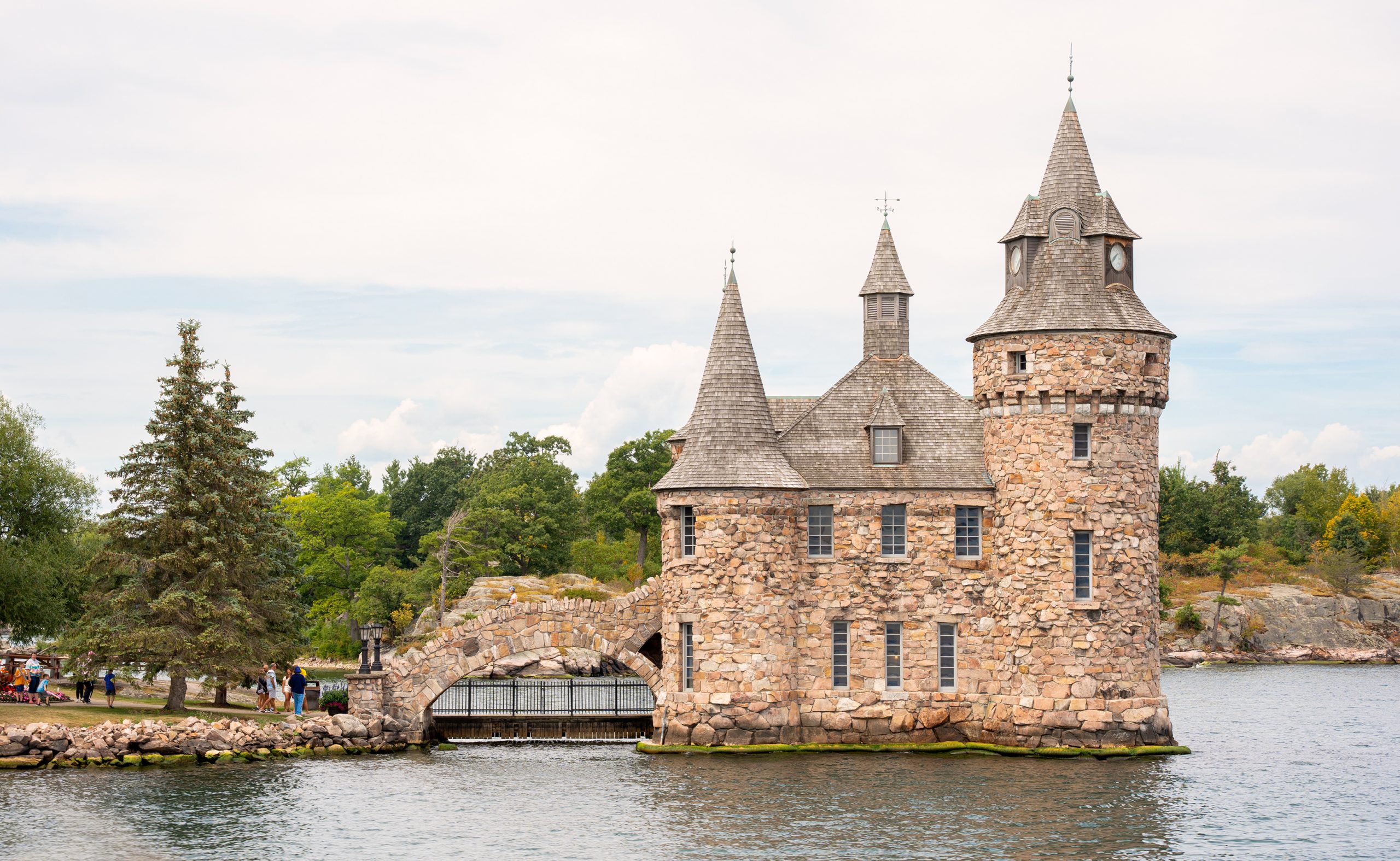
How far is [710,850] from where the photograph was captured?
2766 cm

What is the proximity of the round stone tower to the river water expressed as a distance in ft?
7.38

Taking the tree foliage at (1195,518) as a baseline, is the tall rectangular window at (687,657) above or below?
below

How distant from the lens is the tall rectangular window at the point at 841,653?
38781 mm

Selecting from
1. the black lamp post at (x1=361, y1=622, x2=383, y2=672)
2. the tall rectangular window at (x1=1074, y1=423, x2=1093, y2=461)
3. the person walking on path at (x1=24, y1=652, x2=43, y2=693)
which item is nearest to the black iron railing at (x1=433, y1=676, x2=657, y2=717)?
the black lamp post at (x1=361, y1=622, x2=383, y2=672)

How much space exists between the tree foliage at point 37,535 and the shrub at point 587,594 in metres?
24.8

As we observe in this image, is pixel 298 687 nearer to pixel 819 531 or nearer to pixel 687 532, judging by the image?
pixel 687 532

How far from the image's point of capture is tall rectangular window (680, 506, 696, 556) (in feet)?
128

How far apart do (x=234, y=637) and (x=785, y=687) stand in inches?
647

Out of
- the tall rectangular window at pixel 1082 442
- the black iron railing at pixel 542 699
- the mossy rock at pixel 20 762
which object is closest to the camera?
the mossy rock at pixel 20 762

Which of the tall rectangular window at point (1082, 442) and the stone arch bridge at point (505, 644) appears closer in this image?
the tall rectangular window at point (1082, 442)

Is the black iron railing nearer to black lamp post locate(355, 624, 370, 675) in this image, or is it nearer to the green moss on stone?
black lamp post locate(355, 624, 370, 675)

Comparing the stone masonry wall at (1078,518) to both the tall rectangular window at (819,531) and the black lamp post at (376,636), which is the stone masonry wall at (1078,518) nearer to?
the tall rectangular window at (819,531)

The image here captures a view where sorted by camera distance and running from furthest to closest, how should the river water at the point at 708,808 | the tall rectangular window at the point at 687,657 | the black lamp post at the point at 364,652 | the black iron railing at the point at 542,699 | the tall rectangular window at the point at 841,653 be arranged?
the black iron railing at the point at 542,699
the black lamp post at the point at 364,652
the tall rectangular window at the point at 841,653
the tall rectangular window at the point at 687,657
the river water at the point at 708,808

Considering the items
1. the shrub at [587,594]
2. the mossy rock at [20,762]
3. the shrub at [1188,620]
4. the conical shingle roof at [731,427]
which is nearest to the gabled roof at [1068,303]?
the conical shingle roof at [731,427]
